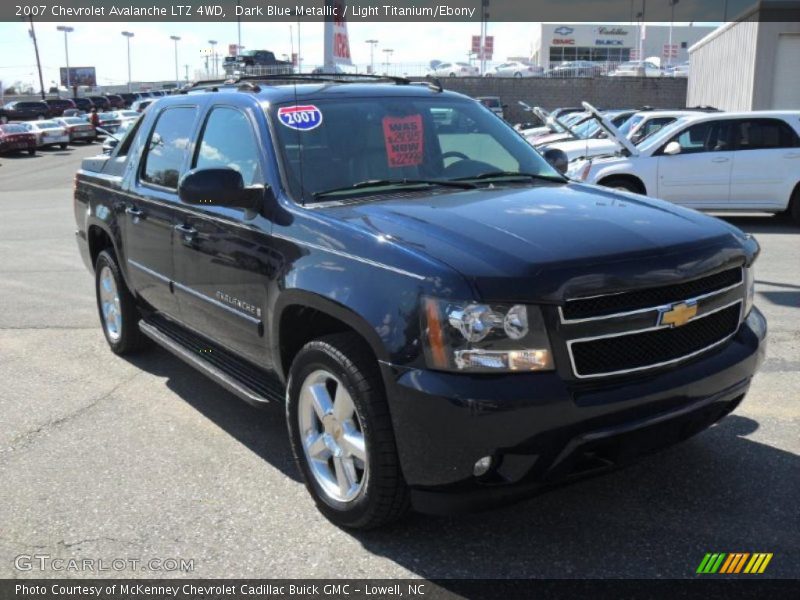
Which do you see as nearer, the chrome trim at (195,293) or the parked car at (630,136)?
the chrome trim at (195,293)

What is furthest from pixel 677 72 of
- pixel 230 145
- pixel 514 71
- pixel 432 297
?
pixel 432 297

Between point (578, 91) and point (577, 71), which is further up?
point (577, 71)

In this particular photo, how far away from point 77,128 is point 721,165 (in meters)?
35.5

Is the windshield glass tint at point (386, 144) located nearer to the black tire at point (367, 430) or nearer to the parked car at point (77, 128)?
the black tire at point (367, 430)

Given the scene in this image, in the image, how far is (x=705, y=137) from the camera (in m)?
12.0

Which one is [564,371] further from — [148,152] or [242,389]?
[148,152]

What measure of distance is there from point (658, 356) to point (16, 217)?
14.5 m

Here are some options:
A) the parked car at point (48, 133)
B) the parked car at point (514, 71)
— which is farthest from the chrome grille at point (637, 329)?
the parked car at point (514, 71)

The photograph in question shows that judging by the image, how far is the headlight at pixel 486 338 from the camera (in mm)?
2867

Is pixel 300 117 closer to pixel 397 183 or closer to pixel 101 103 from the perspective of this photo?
pixel 397 183

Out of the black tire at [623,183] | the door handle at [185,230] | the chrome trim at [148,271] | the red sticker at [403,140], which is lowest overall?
the black tire at [623,183]

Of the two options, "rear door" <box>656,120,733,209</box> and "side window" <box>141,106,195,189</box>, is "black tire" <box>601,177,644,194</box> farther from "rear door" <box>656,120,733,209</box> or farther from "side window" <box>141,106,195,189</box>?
"side window" <box>141,106,195,189</box>

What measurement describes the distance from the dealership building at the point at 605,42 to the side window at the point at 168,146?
240ft

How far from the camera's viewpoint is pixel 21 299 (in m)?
8.15
